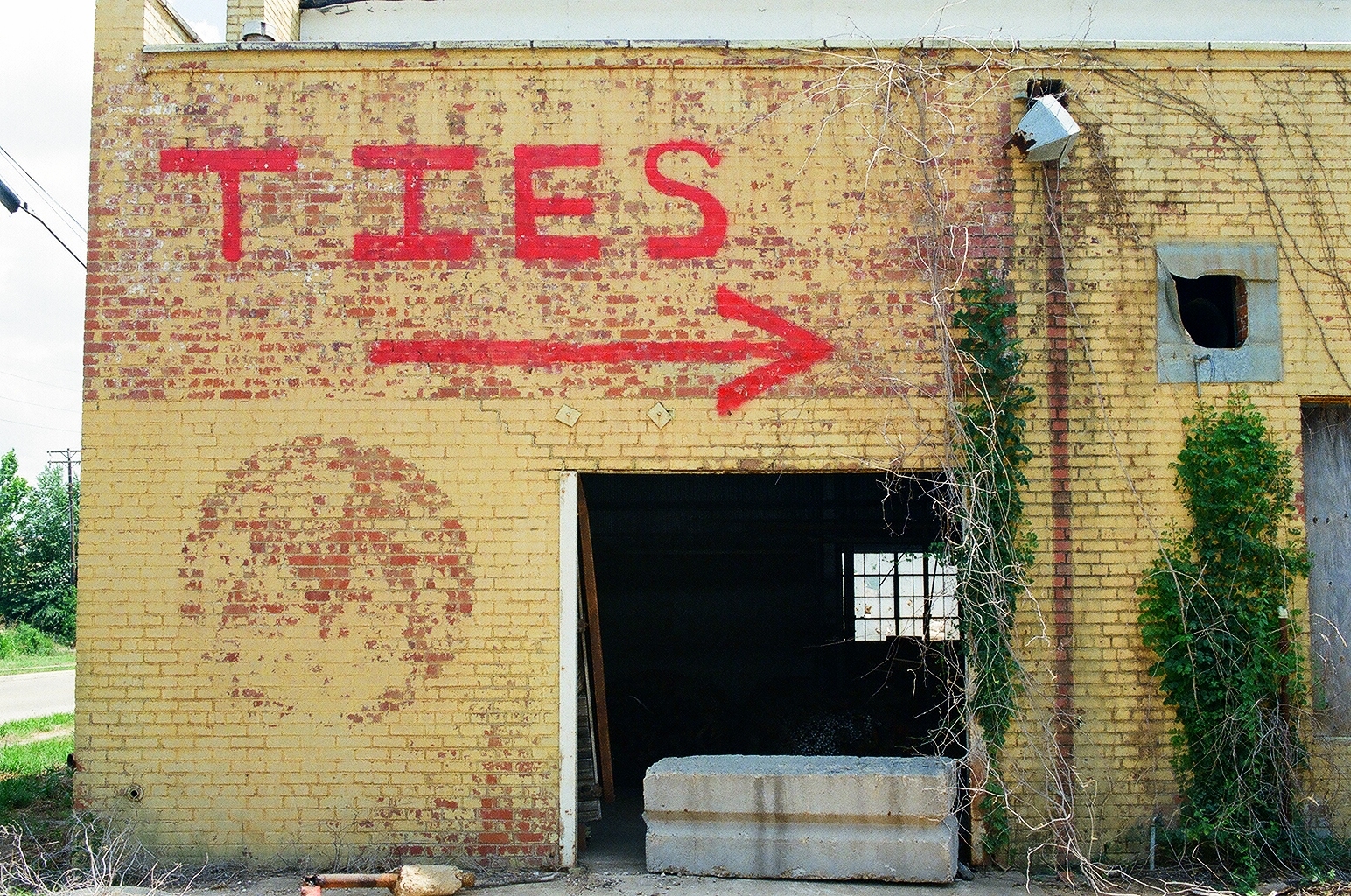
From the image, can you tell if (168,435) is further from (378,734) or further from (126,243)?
(378,734)

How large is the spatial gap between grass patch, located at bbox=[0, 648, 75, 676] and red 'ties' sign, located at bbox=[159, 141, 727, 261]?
22616 mm

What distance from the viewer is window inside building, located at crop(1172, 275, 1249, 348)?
7148 mm

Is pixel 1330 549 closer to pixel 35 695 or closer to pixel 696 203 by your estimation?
pixel 696 203

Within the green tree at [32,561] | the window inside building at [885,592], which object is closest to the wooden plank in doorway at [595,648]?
the window inside building at [885,592]

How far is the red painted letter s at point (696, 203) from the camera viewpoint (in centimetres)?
697

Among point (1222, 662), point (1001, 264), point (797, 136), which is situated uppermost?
point (797, 136)

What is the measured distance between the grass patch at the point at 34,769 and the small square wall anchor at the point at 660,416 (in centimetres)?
567

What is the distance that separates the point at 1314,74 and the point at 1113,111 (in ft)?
4.77

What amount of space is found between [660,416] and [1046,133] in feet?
10.4

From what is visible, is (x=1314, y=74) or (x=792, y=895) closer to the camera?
(x=792, y=895)

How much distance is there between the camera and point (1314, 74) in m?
7.10

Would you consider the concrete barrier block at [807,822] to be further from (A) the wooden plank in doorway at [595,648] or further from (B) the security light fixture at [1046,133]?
(B) the security light fixture at [1046,133]

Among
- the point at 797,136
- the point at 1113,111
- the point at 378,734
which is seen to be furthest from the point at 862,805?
the point at 1113,111

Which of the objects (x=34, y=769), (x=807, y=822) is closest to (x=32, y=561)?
(x=34, y=769)
